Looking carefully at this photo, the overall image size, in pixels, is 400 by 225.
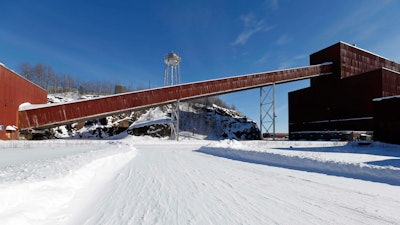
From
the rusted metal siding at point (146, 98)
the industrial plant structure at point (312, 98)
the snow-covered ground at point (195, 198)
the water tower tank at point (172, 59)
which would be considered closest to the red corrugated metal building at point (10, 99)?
the industrial plant structure at point (312, 98)

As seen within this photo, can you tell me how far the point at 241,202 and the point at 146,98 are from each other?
24758 mm

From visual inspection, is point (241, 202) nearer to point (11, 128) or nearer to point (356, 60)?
point (11, 128)

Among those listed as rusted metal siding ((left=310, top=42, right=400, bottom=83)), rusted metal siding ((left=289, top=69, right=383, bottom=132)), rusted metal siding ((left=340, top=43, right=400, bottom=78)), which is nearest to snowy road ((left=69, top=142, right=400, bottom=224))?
rusted metal siding ((left=289, top=69, right=383, bottom=132))

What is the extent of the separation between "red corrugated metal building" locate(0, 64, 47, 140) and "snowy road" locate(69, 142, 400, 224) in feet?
75.1

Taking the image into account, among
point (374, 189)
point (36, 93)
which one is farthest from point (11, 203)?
point (36, 93)

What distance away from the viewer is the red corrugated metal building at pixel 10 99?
21.9m

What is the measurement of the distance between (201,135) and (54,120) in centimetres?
2480

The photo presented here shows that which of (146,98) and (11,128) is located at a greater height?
(146,98)

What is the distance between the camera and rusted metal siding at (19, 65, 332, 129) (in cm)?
2422

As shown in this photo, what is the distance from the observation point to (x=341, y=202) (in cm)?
415

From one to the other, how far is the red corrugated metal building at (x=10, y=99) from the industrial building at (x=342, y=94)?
37.1 m

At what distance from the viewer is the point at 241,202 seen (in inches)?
162

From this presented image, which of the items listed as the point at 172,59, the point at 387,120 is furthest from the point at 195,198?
the point at 172,59

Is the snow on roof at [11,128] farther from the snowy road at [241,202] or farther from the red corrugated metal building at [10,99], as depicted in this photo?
the snowy road at [241,202]
